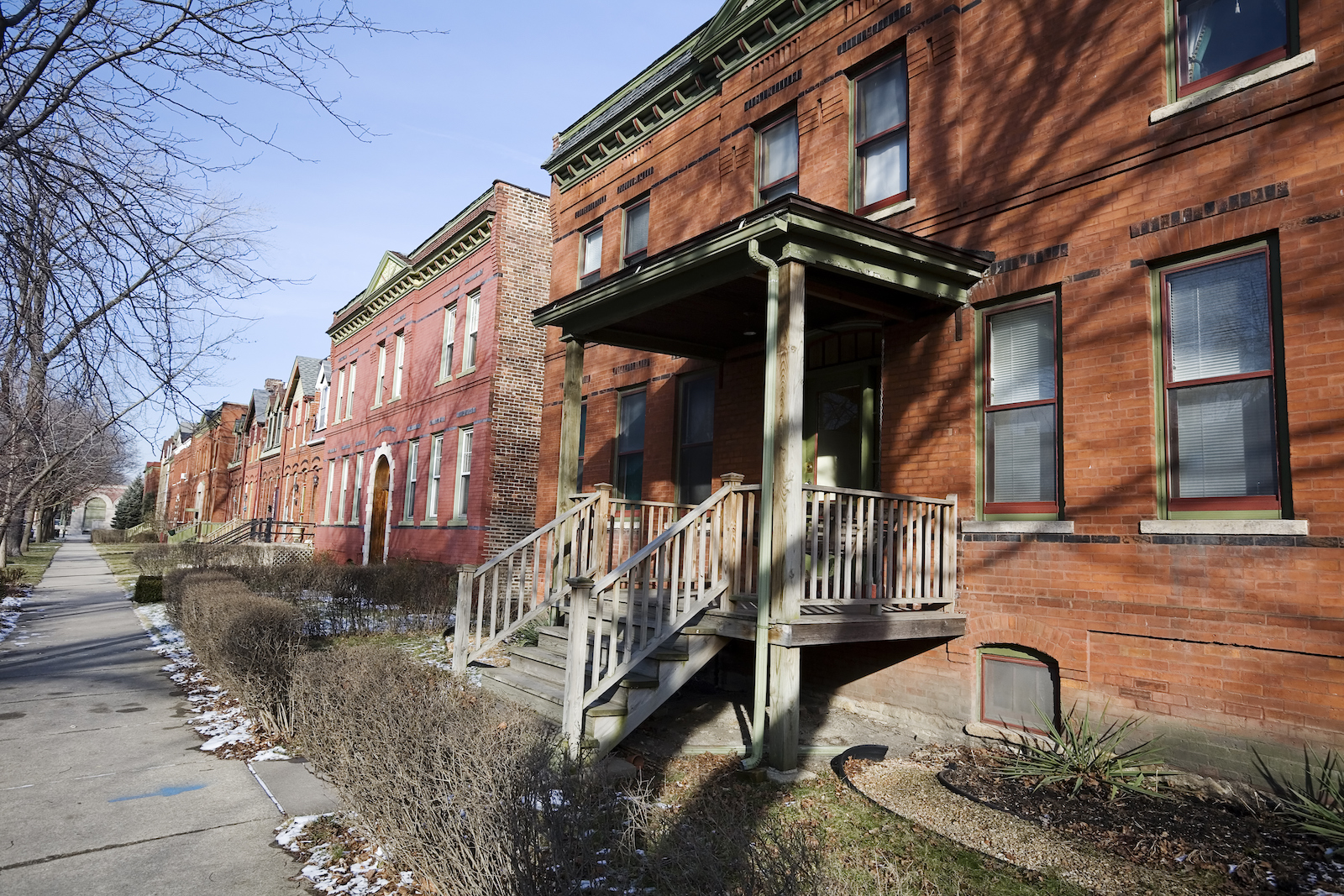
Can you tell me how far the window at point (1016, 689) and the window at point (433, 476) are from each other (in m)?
16.3

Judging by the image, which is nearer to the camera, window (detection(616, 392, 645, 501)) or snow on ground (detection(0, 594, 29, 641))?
window (detection(616, 392, 645, 501))

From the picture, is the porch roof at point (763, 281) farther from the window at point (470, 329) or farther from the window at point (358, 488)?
the window at point (358, 488)

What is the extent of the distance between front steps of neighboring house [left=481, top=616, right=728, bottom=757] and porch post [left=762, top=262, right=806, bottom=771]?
0.91m

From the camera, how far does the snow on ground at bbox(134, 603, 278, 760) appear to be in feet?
23.5

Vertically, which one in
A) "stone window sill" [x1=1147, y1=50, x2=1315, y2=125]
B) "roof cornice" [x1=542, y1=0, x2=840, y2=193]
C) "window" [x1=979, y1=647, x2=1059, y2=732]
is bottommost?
"window" [x1=979, y1=647, x2=1059, y2=732]

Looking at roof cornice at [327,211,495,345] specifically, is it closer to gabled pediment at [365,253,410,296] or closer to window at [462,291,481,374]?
gabled pediment at [365,253,410,296]

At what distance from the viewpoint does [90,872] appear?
465 cm

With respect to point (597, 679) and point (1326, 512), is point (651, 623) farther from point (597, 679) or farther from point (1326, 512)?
point (1326, 512)

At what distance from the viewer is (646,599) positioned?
22.7 ft

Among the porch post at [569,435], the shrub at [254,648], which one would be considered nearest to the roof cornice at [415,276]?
the porch post at [569,435]

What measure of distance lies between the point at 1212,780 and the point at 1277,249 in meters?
3.99

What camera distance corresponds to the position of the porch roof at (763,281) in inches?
278

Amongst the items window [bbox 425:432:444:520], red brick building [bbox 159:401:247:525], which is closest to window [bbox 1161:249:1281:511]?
window [bbox 425:432:444:520]

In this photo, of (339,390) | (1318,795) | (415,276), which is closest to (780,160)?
(1318,795)
